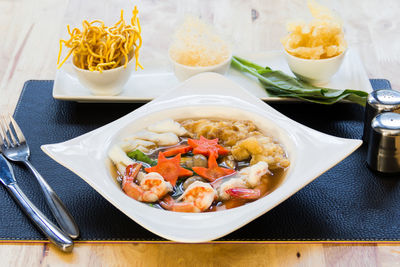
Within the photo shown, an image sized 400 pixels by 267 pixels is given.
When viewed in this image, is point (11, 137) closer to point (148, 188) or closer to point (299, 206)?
point (148, 188)

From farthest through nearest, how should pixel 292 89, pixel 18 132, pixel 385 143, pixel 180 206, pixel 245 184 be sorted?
pixel 292 89 < pixel 18 132 < pixel 385 143 < pixel 245 184 < pixel 180 206

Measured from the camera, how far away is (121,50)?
6.86 ft

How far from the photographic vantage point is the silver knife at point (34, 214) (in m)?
1.49

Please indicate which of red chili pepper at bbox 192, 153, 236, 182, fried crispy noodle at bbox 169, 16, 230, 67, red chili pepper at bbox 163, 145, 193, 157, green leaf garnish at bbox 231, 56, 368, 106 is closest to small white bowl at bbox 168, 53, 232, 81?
fried crispy noodle at bbox 169, 16, 230, 67

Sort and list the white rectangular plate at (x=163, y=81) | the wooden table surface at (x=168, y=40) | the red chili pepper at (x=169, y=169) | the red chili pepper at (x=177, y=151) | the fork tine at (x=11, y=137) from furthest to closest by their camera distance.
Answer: the white rectangular plate at (x=163, y=81) → the fork tine at (x=11, y=137) → the red chili pepper at (x=177, y=151) → the red chili pepper at (x=169, y=169) → the wooden table surface at (x=168, y=40)

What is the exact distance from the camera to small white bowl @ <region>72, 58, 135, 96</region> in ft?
6.77

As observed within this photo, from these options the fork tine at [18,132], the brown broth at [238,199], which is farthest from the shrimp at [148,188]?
the fork tine at [18,132]

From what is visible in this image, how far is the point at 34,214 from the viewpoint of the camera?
1.57m

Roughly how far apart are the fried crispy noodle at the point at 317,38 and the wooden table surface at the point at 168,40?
30 cm

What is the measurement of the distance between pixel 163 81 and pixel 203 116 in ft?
1.42

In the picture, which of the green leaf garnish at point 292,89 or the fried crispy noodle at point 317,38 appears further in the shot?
the fried crispy noodle at point 317,38

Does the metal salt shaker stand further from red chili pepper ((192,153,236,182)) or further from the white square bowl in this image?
red chili pepper ((192,153,236,182))

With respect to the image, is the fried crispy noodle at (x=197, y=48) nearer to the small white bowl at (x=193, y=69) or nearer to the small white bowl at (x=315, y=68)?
the small white bowl at (x=193, y=69)

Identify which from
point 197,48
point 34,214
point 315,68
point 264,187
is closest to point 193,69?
point 197,48
